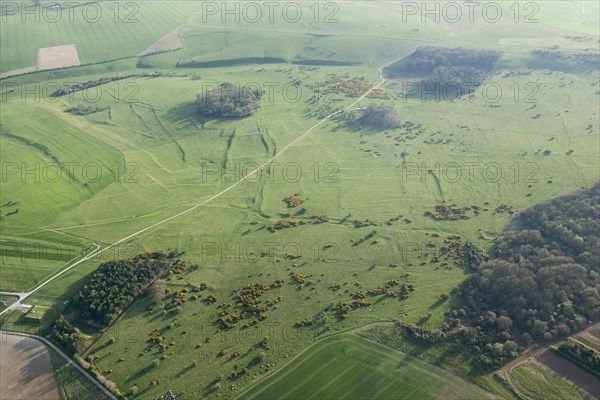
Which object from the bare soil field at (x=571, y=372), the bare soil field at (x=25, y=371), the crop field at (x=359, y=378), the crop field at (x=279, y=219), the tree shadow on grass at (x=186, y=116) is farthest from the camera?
the tree shadow on grass at (x=186, y=116)

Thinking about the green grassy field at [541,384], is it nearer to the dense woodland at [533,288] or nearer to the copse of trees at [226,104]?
the dense woodland at [533,288]

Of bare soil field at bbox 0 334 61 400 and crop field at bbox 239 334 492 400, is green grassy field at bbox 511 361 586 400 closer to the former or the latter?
crop field at bbox 239 334 492 400

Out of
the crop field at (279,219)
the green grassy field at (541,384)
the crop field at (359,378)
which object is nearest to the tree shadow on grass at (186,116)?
the crop field at (279,219)

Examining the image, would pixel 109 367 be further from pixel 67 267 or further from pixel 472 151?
pixel 472 151

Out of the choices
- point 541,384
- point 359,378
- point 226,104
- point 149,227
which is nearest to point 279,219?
point 149,227

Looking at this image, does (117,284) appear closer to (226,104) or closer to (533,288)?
(533,288)

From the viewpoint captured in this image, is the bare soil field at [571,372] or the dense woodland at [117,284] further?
the dense woodland at [117,284]

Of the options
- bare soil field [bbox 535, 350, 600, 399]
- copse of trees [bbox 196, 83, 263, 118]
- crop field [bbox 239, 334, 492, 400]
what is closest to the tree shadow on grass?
copse of trees [bbox 196, 83, 263, 118]
